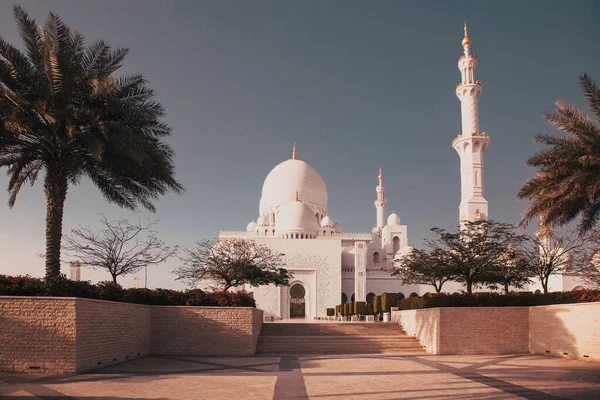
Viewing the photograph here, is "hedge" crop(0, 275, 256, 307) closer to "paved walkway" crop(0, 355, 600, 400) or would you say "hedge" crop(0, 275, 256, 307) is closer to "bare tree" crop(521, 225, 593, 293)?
"paved walkway" crop(0, 355, 600, 400)

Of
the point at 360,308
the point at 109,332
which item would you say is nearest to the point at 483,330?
the point at 109,332

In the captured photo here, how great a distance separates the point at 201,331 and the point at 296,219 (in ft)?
94.0

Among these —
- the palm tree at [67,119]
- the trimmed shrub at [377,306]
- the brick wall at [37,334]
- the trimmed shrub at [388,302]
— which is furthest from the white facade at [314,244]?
the brick wall at [37,334]

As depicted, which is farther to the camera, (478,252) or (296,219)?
(296,219)

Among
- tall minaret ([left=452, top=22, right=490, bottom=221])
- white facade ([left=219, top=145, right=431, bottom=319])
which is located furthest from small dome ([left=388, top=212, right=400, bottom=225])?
tall minaret ([left=452, top=22, right=490, bottom=221])

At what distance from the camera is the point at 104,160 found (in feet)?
47.0

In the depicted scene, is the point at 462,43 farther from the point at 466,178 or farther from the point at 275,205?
the point at 275,205

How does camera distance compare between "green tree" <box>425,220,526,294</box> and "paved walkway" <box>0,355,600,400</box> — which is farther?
"green tree" <box>425,220,526,294</box>

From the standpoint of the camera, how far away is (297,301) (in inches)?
1613

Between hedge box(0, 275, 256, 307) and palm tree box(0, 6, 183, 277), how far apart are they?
0.96 metres

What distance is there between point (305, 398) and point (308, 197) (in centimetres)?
4154

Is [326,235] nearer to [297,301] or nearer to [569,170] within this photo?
[297,301]

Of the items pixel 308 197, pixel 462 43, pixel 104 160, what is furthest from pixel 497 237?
pixel 308 197

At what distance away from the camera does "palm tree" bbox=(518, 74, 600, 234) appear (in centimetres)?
1311
